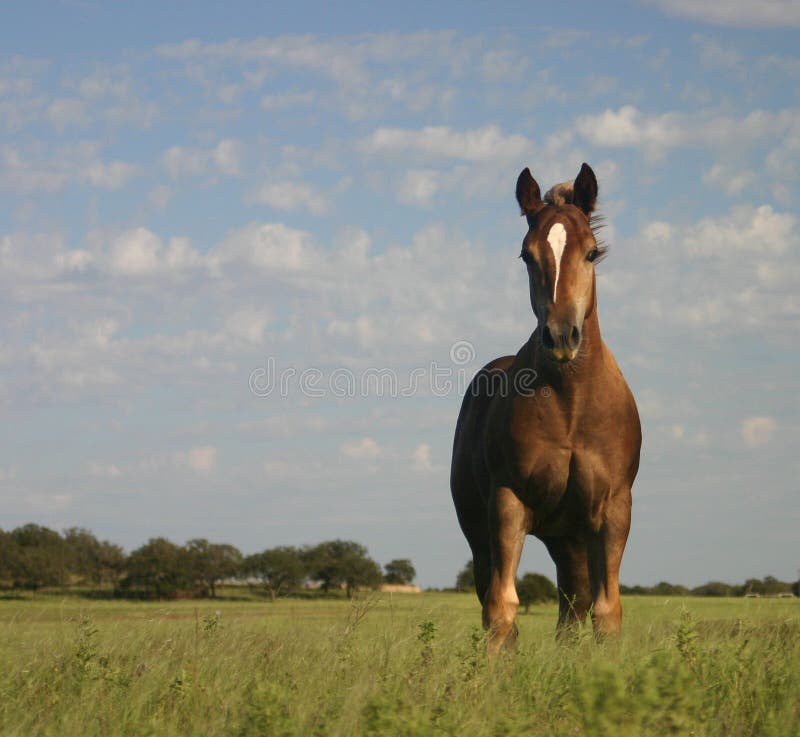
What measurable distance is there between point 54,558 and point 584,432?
193 ft

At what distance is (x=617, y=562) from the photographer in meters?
9.12

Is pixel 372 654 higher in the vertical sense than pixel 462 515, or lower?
lower

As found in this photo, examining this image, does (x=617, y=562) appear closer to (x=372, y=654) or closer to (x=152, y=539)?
(x=372, y=654)

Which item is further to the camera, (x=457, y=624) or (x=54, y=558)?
(x=54, y=558)

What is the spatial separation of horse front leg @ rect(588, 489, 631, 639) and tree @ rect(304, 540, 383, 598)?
185ft

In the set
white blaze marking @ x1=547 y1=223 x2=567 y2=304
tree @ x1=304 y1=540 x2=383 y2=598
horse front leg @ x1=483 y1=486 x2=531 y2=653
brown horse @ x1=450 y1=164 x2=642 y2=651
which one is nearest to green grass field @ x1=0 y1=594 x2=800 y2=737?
horse front leg @ x1=483 y1=486 x2=531 y2=653

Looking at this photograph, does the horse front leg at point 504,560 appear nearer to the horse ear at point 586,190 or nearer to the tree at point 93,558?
the horse ear at point 586,190

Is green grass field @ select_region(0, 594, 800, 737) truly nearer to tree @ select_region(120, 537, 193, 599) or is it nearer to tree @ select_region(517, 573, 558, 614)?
tree @ select_region(517, 573, 558, 614)

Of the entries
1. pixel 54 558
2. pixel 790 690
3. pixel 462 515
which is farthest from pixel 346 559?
pixel 790 690

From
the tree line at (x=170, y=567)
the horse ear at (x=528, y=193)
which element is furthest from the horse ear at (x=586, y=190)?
the tree line at (x=170, y=567)

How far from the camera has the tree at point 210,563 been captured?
63.1 m

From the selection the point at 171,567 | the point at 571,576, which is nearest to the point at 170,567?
the point at 171,567

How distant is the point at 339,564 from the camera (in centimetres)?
6544

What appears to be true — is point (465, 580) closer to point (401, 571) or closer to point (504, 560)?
point (401, 571)
